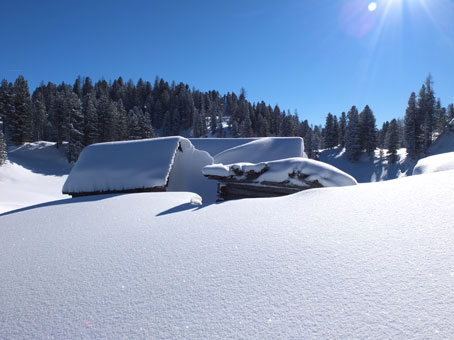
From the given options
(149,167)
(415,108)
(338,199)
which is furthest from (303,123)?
(338,199)

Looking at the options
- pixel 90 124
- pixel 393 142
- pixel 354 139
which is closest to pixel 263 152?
pixel 90 124

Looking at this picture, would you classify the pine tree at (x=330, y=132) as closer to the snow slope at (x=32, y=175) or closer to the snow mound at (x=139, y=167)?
the snow mound at (x=139, y=167)

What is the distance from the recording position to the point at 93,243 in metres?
2.93

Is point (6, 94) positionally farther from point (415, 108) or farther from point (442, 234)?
point (415, 108)

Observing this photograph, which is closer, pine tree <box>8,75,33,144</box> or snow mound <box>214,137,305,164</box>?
snow mound <box>214,137,305,164</box>

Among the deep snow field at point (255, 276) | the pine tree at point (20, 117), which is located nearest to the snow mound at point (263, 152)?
the deep snow field at point (255, 276)

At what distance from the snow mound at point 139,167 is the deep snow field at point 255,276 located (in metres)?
6.14

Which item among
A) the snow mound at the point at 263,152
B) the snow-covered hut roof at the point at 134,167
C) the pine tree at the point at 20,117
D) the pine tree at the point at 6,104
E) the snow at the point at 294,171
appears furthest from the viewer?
the pine tree at the point at 20,117

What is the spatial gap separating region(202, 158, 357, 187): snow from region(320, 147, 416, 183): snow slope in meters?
36.2

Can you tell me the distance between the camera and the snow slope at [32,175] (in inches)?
746

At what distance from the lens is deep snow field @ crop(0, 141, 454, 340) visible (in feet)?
4.48

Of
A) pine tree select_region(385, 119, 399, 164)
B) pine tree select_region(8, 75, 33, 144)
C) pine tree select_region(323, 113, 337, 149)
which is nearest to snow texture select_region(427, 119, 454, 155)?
pine tree select_region(385, 119, 399, 164)

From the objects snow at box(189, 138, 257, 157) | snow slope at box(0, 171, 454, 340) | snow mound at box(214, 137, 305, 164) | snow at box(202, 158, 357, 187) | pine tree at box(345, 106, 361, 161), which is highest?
pine tree at box(345, 106, 361, 161)

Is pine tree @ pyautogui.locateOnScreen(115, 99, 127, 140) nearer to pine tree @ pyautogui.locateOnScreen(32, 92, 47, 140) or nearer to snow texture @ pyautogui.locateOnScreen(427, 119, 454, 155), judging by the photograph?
pine tree @ pyautogui.locateOnScreen(32, 92, 47, 140)
